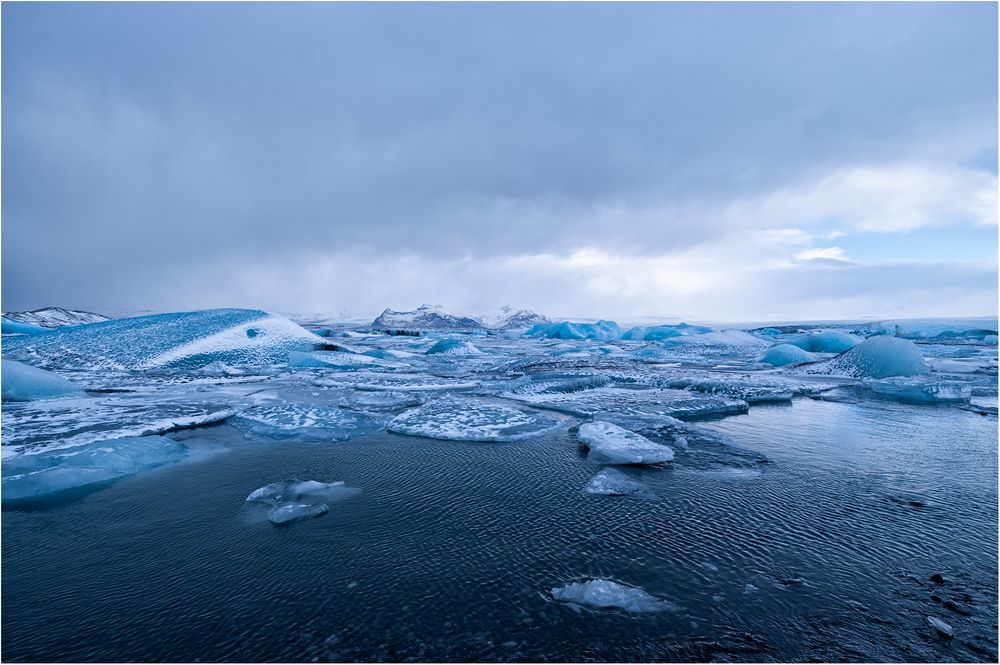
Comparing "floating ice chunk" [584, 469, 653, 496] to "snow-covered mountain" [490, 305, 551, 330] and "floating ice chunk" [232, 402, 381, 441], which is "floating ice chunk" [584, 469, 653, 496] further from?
"snow-covered mountain" [490, 305, 551, 330]

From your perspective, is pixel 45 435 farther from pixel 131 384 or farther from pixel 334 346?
pixel 334 346

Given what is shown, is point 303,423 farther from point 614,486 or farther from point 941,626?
point 941,626

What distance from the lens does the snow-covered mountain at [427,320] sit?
59.8m

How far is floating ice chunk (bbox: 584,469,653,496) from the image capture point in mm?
3453

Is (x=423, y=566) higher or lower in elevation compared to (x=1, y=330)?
lower

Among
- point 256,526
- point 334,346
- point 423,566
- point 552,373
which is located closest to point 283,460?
point 256,526

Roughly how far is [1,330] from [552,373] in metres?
27.4

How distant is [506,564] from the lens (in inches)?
94.9

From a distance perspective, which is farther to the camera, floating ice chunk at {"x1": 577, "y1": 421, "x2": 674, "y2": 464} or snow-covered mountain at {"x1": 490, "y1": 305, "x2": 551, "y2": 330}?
snow-covered mountain at {"x1": 490, "y1": 305, "x2": 551, "y2": 330}

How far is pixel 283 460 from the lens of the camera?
4.29m

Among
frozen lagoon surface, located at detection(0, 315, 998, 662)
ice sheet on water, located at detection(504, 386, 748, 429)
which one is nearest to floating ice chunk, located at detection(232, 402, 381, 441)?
frozen lagoon surface, located at detection(0, 315, 998, 662)

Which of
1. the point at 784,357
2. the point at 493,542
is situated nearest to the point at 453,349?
the point at 784,357

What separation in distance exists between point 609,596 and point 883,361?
1221cm

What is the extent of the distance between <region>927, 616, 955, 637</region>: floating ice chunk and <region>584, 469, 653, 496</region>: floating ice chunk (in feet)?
5.40
